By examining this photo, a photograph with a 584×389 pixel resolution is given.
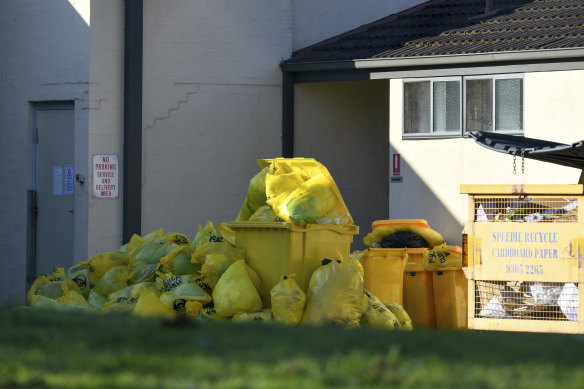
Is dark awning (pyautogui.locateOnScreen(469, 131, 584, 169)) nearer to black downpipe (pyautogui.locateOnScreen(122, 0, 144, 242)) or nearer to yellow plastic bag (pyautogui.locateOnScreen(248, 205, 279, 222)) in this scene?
yellow plastic bag (pyautogui.locateOnScreen(248, 205, 279, 222))

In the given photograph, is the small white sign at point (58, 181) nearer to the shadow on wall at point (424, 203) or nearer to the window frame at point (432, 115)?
the shadow on wall at point (424, 203)

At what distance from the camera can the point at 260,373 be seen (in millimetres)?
4293

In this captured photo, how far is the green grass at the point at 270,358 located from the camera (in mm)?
4219

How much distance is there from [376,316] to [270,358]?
193 inches

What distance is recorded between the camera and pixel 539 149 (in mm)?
10453

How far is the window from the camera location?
15.2m

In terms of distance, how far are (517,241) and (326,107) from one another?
8.28m

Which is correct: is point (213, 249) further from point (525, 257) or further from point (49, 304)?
point (525, 257)

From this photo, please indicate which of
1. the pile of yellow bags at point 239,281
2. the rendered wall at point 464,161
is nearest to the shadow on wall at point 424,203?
the rendered wall at point 464,161

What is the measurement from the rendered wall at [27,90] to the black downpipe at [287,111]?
346 centimetres

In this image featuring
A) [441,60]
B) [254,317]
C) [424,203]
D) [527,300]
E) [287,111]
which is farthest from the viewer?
[287,111]

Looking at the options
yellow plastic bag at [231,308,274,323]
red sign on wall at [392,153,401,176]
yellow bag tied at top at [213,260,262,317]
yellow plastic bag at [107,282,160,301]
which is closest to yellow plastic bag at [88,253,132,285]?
yellow plastic bag at [107,282,160,301]

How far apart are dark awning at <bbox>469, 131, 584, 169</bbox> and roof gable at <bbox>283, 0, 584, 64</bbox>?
11.4 ft

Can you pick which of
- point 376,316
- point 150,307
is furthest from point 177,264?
point 376,316
